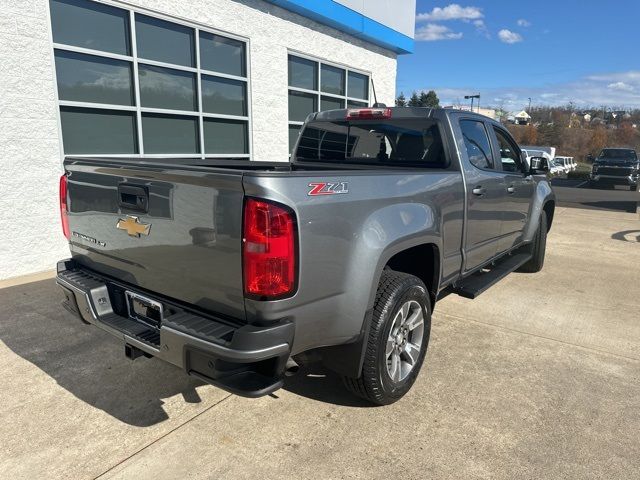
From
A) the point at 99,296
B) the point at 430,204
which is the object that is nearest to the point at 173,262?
the point at 99,296

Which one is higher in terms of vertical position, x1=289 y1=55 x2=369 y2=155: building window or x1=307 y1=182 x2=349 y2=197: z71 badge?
x1=289 y1=55 x2=369 y2=155: building window

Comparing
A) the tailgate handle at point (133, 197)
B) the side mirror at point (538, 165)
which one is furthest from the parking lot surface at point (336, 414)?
the side mirror at point (538, 165)

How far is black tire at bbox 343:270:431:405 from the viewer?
2.75 metres

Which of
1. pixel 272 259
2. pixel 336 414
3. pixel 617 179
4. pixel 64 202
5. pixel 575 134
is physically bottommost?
pixel 336 414

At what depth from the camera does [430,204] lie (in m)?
3.23

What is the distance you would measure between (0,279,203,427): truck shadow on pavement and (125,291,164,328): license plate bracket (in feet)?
2.11

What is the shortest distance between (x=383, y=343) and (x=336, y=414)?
22.5 inches

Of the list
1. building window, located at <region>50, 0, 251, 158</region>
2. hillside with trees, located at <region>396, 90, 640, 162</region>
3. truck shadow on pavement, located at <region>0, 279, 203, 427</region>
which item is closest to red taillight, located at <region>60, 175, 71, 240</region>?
truck shadow on pavement, located at <region>0, 279, 203, 427</region>

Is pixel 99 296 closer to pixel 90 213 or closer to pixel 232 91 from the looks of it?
pixel 90 213

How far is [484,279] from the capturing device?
441cm

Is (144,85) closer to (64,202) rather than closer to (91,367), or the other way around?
(64,202)

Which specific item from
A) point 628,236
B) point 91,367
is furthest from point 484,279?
point 628,236

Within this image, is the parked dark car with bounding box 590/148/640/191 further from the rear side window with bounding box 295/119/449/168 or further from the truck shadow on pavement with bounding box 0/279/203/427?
the truck shadow on pavement with bounding box 0/279/203/427

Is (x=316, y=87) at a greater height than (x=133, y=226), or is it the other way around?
(x=316, y=87)
